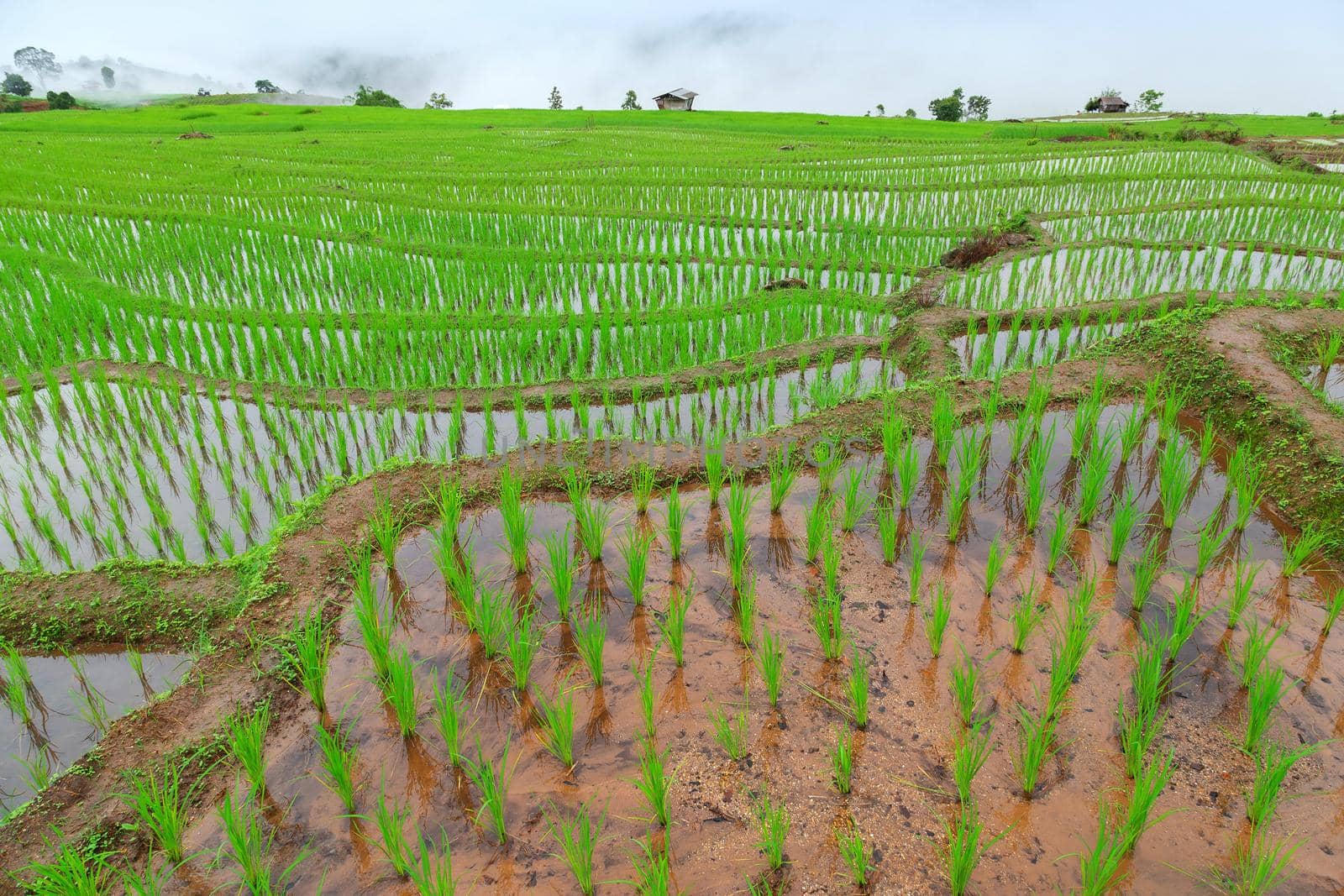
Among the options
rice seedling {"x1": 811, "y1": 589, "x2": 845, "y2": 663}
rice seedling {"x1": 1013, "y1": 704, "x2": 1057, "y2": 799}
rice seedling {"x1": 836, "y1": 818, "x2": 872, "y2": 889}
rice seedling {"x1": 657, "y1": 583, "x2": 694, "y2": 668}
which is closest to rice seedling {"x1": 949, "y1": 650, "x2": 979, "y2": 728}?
rice seedling {"x1": 1013, "y1": 704, "x2": 1057, "y2": 799}

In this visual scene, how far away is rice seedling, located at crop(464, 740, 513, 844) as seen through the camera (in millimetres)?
2118

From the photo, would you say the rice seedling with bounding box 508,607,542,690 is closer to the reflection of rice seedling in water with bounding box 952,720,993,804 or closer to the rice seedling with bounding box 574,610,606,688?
the rice seedling with bounding box 574,610,606,688

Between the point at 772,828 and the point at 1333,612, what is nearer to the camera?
the point at 772,828

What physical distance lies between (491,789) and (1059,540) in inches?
103

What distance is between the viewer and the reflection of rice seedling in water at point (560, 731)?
2.32m

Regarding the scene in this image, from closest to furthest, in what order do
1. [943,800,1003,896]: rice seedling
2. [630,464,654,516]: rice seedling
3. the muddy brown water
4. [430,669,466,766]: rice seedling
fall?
1. [943,800,1003,896]: rice seedling
2. the muddy brown water
3. [430,669,466,766]: rice seedling
4. [630,464,654,516]: rice seedling

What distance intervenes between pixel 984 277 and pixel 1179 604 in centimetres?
566

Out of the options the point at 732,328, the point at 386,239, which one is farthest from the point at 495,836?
the point at 386,239

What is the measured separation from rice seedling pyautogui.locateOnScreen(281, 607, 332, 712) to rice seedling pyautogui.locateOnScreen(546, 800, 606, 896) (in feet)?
3.43

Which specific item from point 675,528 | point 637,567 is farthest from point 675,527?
point 637,567

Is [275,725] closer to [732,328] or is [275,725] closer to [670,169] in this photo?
[732,328]

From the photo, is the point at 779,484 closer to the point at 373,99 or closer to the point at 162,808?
the point at 162,808

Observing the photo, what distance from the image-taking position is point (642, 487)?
386 centimetres

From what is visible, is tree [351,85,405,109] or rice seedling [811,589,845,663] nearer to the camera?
rice seedling [811,589,845,663]
